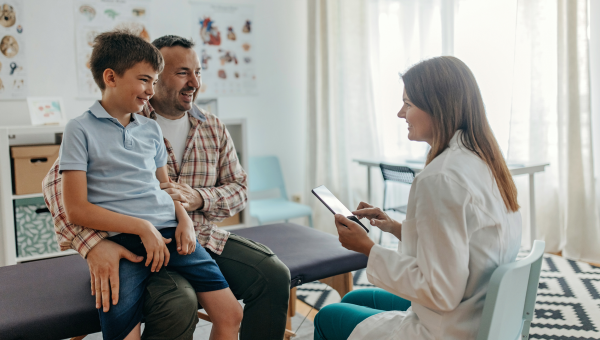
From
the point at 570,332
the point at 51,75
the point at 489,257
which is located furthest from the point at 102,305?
the point at 51,75

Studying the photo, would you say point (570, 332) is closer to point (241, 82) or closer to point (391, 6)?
point (391, 6)

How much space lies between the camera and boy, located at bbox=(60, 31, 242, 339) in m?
1.21

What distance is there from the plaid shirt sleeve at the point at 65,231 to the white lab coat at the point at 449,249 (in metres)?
0.74

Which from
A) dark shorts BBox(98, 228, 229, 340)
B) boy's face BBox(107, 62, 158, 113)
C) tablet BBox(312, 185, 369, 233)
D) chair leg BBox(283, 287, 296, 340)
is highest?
boy's face BBox(107, 62, 158, 113)

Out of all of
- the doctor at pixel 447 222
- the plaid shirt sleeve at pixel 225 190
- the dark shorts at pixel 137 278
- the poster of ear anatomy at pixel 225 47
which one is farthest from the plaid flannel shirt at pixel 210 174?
the poster of ear anatomy at pixel 225 47

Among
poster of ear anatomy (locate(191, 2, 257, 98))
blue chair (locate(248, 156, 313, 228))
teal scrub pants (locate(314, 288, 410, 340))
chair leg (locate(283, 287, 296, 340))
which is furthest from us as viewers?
poster of ear anatomy (locate(191, 2, 257, 98))

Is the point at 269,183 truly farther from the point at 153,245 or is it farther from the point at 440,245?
the point at 440,245

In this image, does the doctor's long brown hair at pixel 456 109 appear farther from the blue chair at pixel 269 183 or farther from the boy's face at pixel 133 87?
the blue chair at pixel 269 183

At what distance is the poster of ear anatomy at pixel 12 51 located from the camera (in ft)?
9.98

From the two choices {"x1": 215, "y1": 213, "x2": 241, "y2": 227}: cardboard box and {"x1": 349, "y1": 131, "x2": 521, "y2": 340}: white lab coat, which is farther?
{"x1": 215, "y1": 213, "x2": 241, "y2": 227}: cardboard box

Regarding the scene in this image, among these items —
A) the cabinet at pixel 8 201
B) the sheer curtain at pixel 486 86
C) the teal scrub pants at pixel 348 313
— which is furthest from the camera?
the sheer curtain at pixel 486 86

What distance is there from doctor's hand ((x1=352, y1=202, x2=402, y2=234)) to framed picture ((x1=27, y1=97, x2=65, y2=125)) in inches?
91.7

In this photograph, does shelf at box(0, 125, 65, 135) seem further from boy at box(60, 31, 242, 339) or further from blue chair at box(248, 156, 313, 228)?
boy at box(60, 31, 242, 339)

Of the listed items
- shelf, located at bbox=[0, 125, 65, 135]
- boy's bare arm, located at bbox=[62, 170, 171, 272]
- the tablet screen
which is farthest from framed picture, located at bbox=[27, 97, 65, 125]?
the tablet screen
